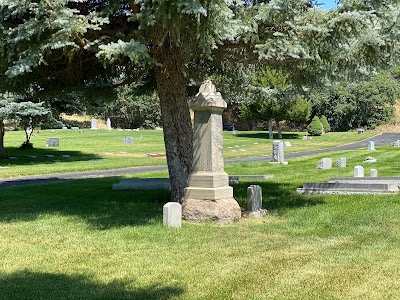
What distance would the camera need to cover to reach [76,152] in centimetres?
3684

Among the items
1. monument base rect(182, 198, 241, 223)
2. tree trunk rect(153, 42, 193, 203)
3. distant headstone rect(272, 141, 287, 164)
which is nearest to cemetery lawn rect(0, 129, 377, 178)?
distant headstone rect(272, 141, 287, 164)

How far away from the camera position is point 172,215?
30.7 ft

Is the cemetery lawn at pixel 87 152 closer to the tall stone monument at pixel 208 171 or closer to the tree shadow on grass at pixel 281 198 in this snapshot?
the tree shadow on grass at pixel 281 198

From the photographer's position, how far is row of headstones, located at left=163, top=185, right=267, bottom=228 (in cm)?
934

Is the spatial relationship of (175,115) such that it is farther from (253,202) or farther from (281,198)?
(281,198)

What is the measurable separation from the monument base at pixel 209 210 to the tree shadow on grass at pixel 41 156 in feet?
65.4

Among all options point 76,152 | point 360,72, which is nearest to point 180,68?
point 360,72

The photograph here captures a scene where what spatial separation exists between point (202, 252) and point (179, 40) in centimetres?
395

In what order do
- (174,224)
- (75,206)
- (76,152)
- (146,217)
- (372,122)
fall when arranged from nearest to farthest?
1. (174,224)
2. (146,217)
3. (75,206)
4. (76,152)
5. (372,122)

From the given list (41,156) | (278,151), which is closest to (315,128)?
(278,151)

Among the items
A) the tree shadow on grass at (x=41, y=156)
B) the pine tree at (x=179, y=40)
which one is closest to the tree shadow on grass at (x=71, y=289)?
the pine tree at (x=179, y=40)

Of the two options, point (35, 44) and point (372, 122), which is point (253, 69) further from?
point (372, 122)

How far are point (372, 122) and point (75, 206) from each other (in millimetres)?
64644

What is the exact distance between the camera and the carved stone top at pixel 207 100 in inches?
397
